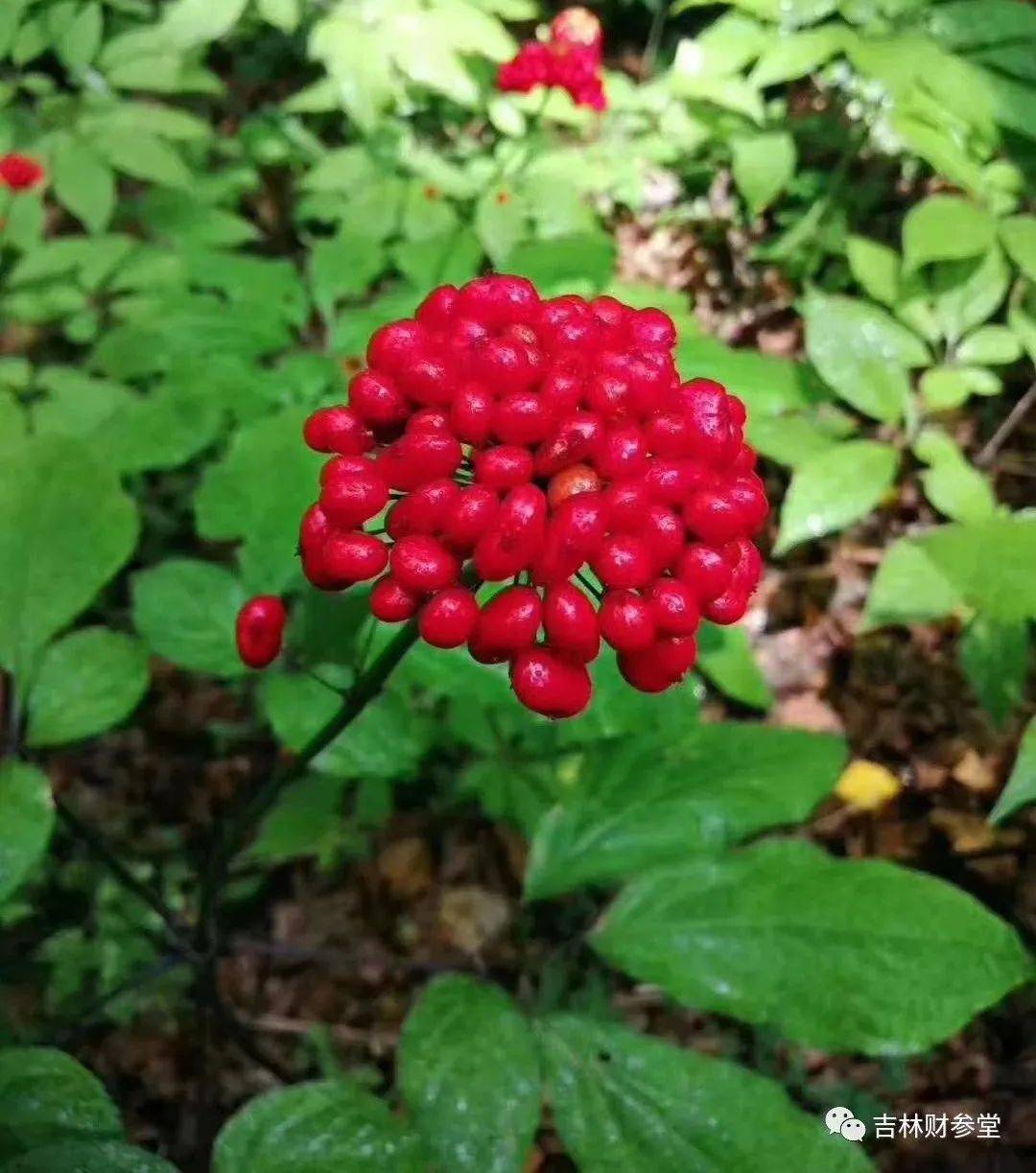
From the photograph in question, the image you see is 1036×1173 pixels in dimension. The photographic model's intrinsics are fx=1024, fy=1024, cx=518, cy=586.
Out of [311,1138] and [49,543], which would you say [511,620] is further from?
[49,543]

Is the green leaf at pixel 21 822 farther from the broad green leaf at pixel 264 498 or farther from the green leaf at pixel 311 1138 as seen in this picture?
the broad green leaf at pixel 264 498

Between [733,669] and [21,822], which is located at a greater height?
[21,822]

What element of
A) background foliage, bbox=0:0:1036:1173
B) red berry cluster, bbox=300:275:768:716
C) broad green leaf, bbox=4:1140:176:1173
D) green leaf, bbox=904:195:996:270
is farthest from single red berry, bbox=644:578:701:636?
green leaf, bbox=904:195:996:270

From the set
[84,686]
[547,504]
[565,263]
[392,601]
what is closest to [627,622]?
[547,504]

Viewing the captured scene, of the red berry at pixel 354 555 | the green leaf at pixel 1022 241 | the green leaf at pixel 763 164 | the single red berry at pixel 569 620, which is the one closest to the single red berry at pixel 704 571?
the single red berry at pixel 569 620

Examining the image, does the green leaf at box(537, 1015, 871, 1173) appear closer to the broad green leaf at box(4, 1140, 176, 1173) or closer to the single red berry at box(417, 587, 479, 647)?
the broad green leaf at box(4, 1140, 176, 1173)
